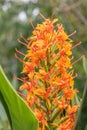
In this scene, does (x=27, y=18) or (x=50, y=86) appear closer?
(x=50, y=86)

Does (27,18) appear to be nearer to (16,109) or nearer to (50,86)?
(50,86)

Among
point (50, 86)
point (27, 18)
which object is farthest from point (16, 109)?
point (27, 18)

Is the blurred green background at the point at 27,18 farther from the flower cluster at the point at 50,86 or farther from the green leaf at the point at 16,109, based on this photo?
the green leaf at the point at 16,109

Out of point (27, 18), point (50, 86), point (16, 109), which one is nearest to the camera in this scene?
point (16, 109)

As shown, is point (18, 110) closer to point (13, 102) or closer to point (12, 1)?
point (13, 102)

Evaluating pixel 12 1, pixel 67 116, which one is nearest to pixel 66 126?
pixel 67 116

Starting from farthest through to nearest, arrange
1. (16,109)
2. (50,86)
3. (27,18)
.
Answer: (27,18)
(50,86)
(16,109)

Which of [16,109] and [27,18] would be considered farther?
[27,18]

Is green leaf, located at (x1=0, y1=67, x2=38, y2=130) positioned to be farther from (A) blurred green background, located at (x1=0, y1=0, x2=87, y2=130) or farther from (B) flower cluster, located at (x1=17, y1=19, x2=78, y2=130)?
(A) blurred green background, located at (x1=0, y1=0, x2=87, y2=130)
